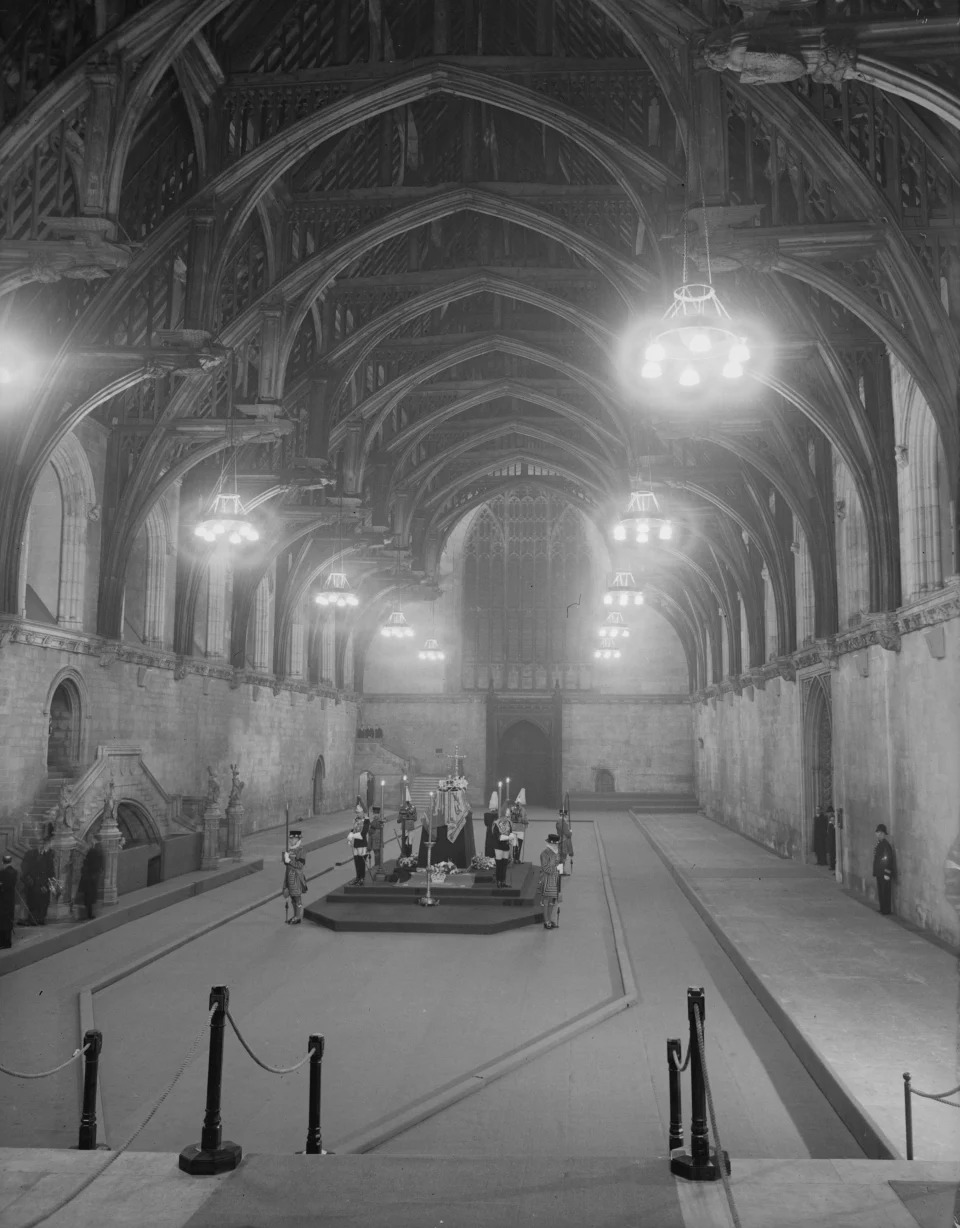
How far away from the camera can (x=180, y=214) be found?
560 inches

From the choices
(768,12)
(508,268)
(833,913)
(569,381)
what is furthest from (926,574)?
(569,381)

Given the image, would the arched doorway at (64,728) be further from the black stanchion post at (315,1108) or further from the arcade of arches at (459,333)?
the black stanchion post at (315,1108)

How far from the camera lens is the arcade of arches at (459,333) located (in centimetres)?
1138

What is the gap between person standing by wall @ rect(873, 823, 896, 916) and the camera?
49.1 feet

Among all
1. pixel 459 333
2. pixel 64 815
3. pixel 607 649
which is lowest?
pixel 64 815

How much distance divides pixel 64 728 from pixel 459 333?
11.7 m

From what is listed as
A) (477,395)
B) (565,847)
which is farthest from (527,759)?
(565,847)

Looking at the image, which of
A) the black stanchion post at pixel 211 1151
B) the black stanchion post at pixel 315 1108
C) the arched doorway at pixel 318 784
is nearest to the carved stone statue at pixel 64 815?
the black stanchion post at pixel 315 1108

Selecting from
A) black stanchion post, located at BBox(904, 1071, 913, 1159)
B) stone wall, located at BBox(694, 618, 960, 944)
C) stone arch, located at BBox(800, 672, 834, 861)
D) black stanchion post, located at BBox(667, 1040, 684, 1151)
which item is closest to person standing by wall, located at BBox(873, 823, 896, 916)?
stone wall, located at BBox(694, 618, 960, 944)

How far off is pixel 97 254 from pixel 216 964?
852cm

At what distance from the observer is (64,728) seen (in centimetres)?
1880

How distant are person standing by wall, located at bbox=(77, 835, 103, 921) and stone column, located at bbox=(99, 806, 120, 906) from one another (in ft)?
0.47

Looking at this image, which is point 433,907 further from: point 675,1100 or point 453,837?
point 675,1100

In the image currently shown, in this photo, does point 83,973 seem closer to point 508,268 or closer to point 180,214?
point 180,214
